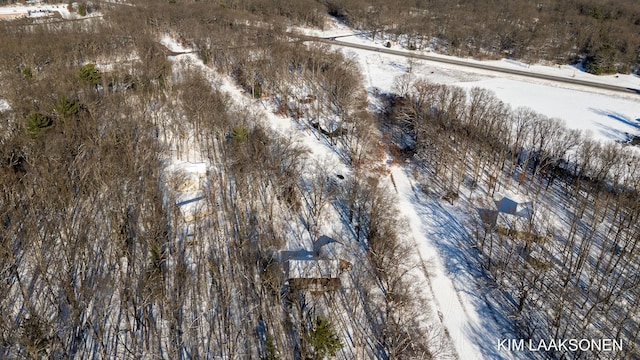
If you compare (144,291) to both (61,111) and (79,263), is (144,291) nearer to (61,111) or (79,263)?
(79,263)

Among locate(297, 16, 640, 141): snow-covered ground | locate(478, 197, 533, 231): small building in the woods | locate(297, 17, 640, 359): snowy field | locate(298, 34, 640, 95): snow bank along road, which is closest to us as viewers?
locate(297, 17, 640, 359): snowy field

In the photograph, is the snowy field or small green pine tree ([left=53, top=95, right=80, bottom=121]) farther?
small green pine tree ([left=53, top=95, right=80, bottom=121])

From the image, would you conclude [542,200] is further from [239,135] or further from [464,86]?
[239,135]

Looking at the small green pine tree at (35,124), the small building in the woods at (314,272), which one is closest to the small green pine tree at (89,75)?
the small green pine tree at (35,124)

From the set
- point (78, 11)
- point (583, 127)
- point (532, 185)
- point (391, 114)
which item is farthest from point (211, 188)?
point (78, 11)

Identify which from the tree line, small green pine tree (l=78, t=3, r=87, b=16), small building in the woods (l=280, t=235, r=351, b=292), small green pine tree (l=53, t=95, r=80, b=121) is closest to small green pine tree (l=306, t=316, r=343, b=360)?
small building in the woods (l=280, t=235, r=351, b=292)

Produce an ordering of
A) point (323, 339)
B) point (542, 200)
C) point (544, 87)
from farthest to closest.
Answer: point (544, 87)
point (542, 200)
point (323, 339)

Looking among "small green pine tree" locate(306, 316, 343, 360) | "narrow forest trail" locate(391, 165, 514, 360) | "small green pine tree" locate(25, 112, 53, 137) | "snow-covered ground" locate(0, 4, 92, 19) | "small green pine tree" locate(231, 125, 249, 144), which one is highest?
"snow-covered ground" locate(0, 4, 92, 19)

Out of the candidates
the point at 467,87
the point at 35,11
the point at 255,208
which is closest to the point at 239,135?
the point at 255,208

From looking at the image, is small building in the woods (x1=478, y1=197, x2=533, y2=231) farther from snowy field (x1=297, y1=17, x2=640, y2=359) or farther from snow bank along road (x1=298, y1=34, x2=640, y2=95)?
snow bank along road (x1=298, y1=34, x2=640, y2=95)
